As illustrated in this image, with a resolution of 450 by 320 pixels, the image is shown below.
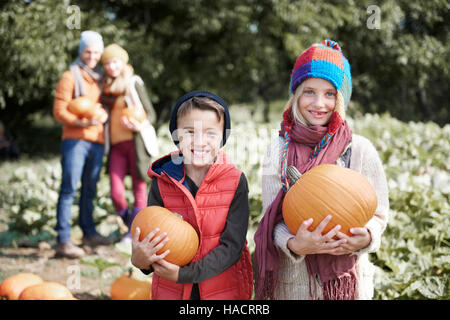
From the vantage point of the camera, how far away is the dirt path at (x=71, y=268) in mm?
3274

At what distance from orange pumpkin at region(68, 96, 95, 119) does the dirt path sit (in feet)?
4.49

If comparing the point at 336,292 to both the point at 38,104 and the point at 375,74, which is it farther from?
the point at 375,74

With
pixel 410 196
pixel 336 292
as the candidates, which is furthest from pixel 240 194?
pixel 410 196

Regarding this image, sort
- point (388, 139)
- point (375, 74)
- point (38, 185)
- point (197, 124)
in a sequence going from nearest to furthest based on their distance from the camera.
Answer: point (197, 124) < point (38, 185) < point (388, 139) < point (375, 74)

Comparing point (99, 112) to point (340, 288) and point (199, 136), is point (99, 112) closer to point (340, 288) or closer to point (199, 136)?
point (199, 136)

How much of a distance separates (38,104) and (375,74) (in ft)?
39.3

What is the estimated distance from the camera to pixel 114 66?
12.9ft

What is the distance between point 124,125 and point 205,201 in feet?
7.89

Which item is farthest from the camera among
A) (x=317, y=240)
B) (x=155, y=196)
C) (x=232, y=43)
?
(x=232, y=43)

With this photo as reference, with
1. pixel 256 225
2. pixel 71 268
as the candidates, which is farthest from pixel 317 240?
pixel 71 268

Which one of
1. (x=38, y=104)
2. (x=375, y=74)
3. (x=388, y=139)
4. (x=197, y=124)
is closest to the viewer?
(x=197, y=124)

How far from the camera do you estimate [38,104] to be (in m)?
12.5

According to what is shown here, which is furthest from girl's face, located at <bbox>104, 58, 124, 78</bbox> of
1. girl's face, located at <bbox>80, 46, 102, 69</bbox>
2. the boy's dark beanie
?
the boy's dark beanie

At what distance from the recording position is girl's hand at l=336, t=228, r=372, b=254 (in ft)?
5.55
